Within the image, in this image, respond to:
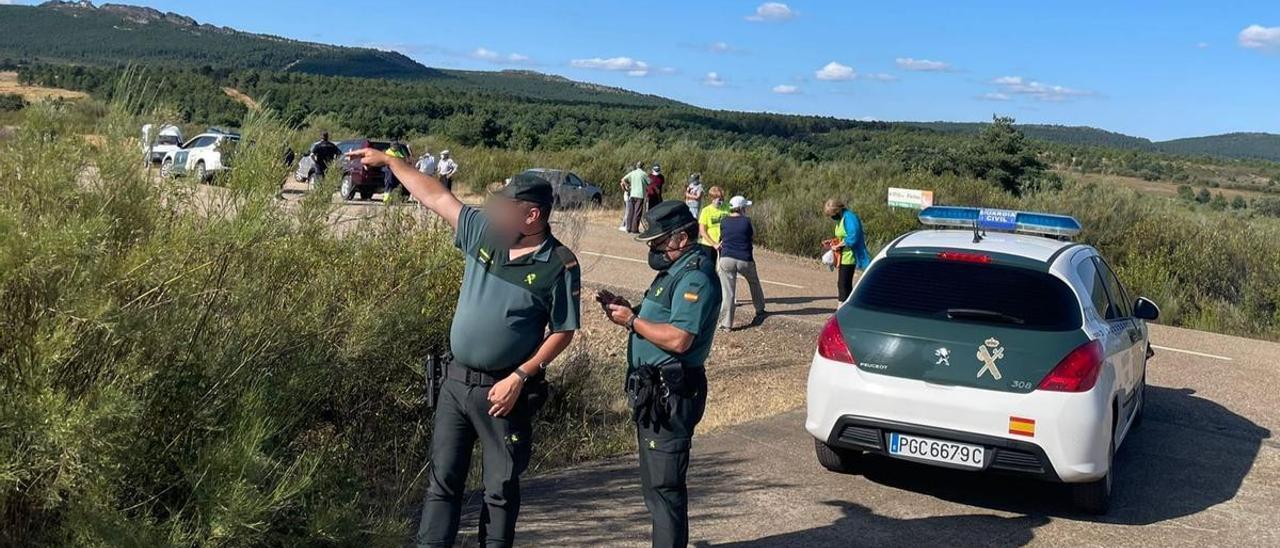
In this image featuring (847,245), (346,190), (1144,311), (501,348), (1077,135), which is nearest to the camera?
(501,348)

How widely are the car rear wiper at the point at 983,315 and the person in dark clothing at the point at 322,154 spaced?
351 centimetres

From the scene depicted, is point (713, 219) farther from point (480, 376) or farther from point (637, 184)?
point (480, 376)

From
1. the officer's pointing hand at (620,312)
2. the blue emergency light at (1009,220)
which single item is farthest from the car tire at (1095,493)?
the officer's pointing hand at (620,312)

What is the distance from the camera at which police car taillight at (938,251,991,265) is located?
21.7 feet

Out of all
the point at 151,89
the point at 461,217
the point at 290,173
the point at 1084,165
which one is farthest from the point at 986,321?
the point at 1084,165

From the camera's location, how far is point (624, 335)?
1357cm

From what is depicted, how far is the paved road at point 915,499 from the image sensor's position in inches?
231

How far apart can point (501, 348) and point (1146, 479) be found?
499 cm

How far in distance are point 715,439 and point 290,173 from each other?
12.2 feet

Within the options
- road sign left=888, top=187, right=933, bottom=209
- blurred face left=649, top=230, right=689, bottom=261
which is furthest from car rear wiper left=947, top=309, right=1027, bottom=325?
road sign left=888, top=187, right=933, bottom=209

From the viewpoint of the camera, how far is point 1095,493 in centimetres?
634

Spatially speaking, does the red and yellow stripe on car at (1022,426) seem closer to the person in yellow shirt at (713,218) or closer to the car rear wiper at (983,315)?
the car rear wiper at (983,315)

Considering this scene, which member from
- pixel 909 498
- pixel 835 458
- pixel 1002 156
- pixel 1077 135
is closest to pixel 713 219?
pixel 835 458

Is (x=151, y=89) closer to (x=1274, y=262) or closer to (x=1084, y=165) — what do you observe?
(x=1274, y=262)
